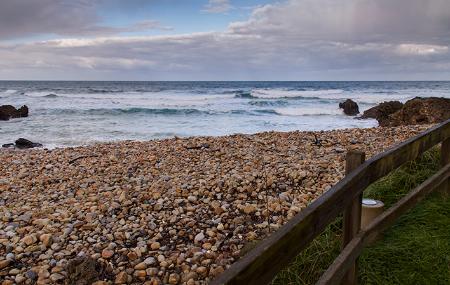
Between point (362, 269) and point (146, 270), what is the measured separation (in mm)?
A: 2020

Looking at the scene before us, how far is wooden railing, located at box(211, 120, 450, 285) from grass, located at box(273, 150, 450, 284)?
0.41 m

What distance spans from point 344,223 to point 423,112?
1567 cm

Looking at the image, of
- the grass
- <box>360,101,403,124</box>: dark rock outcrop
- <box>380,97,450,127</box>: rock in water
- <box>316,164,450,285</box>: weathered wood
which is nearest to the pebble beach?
the grass

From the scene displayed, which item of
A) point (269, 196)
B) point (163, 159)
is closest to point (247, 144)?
point (163, 159)

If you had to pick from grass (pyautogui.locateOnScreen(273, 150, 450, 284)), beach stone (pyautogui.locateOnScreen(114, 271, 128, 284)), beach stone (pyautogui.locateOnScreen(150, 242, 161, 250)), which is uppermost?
grass (pyautogui.locateOnScreen(273, 150, 450, 284))

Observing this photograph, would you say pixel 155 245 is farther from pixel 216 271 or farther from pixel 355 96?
pixel 355 96

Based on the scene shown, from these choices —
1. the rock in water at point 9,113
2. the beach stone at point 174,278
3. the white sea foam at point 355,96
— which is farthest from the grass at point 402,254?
the white sea foam at point 355,96

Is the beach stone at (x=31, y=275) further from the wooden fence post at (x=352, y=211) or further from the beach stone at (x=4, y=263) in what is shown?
the wooden fence post at (x=352, y=211)

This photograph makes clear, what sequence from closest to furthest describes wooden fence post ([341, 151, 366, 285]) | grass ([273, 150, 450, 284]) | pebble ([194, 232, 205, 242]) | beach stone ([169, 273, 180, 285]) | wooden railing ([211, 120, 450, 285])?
wooden railing ([211, 120, 450, 285]) → wooden fence post ([341, 151, 366, 285]) → grass ([273, 150, 450, 284]) → beach stone ([169, 273, 180, 285]) → pebble ([194, 232, 205, 242])

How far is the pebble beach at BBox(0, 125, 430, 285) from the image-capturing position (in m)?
4.27

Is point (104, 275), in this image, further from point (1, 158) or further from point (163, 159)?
point (1, 158)

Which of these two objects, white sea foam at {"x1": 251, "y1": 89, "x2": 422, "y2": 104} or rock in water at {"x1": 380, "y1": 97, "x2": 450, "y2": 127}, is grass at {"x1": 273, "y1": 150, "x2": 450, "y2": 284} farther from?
white sea foam at {"x1": 251, "y1": 89, "x2": 422, "y2": 104}

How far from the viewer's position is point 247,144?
959cm

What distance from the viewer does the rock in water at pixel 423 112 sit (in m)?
16.3
